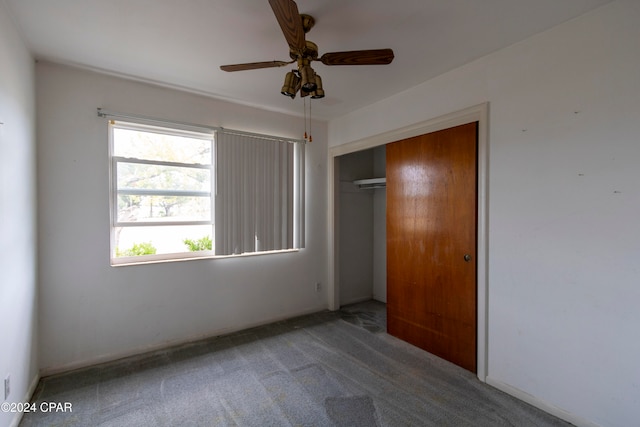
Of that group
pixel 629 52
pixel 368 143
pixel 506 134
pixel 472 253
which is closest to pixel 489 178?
pixel 506 134

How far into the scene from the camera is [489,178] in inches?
91.6

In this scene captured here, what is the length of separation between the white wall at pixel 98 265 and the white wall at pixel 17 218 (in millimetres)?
140

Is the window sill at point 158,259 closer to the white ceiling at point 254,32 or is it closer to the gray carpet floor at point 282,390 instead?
the gray carpet floor at point 282,390

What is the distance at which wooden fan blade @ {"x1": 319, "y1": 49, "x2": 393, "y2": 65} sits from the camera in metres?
1.73

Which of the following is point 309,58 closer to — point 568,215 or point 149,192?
point 568,215

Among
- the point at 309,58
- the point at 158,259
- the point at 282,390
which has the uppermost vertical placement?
the point at 309,58

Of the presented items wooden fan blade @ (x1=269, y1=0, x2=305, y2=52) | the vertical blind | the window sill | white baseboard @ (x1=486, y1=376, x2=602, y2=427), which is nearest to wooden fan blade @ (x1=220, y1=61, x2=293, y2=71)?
wooden fan blade @ (x1=269, y1=0, x2=305, y2=52)

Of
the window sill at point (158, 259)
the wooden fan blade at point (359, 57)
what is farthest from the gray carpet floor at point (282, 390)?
the wooden fan blade at point (359, 57)

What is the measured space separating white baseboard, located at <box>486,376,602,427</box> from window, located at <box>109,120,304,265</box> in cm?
241

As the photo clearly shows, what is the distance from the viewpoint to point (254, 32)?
1998 millimetres

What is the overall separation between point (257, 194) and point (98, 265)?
5.33 ft

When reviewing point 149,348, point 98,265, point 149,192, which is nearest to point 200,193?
point 149,192

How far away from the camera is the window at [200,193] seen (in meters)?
2.78

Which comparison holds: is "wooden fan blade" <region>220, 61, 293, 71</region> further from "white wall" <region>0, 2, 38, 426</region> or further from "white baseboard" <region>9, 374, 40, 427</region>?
"white baseboard" <region>9, 374, 40, 427</region>
